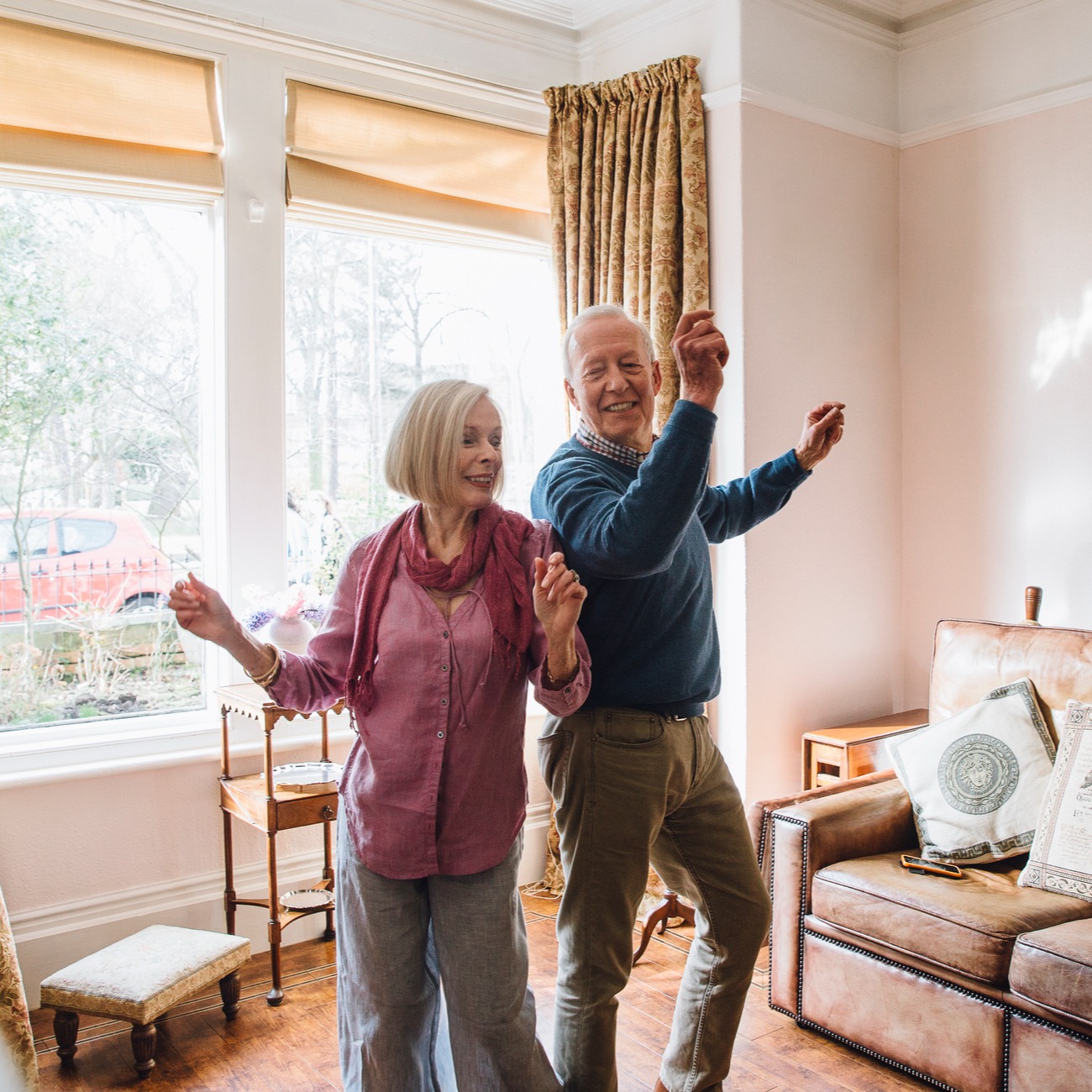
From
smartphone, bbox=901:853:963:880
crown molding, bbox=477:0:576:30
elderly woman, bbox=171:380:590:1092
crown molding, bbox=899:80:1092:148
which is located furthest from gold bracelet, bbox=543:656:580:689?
crown molding, bbox=899:80:1092:148

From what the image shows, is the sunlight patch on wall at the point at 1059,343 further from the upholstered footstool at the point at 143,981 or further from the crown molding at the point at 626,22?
the upholstered footstool at the point at 143,981

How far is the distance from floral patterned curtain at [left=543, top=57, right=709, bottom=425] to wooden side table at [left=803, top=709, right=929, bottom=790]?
1.13 metres

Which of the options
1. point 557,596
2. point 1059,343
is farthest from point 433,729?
point 1059,343

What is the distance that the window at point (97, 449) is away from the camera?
301 centimetres

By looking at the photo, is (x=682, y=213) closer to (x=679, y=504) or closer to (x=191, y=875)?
(x=679, y=504)

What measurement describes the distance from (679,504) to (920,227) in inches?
103

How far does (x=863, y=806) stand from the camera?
2732 mm

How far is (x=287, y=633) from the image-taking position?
2977 millimetres

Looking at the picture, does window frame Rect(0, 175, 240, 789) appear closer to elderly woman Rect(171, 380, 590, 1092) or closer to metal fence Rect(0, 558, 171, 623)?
metal fence Rect(0, 558, 171, 623)

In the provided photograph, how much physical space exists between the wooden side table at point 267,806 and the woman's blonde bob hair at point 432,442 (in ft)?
3.59

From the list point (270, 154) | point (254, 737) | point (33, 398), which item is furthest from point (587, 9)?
point (254, 737)

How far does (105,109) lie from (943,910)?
9.64 ft

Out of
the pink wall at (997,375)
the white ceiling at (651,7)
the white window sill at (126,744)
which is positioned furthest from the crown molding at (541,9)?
the white window sill at (126,744)

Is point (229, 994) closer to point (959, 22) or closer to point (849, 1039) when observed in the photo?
point (849, 1039)
